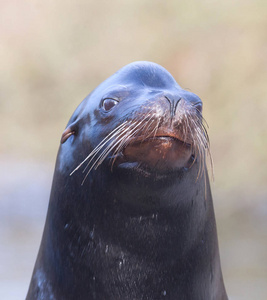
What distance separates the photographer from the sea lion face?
2.43m

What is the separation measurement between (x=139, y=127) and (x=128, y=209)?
0.51m

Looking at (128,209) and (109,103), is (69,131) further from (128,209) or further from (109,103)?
(128,209)

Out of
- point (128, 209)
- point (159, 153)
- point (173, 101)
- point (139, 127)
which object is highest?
point (173, 101)

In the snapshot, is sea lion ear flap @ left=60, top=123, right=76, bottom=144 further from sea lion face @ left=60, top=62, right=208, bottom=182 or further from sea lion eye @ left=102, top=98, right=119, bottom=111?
sea lion eye @ left=102, top=98, right=119, bottom=111

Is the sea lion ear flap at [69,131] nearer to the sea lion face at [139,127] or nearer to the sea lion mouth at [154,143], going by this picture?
the sea lion face at [139,127]

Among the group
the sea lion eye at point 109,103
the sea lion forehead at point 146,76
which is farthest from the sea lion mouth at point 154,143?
the sea lion forehead at point 146,76

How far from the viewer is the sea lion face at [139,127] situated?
7.98 feet

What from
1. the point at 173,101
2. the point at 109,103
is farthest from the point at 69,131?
the point at 173,101

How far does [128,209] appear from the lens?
2756 mm

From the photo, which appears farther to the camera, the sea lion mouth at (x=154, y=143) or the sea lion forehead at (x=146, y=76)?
the sea lion forehead at (x=146, y=76)

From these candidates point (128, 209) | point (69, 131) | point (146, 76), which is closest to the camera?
point (128, 209)

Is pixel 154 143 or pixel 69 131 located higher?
pixel 69 131

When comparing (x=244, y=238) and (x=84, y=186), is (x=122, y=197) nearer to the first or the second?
(x=84, y=186)

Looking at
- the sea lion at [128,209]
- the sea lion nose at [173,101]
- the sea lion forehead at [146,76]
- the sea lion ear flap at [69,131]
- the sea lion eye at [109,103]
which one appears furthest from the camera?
the sea lion ear flap at [69,131]
